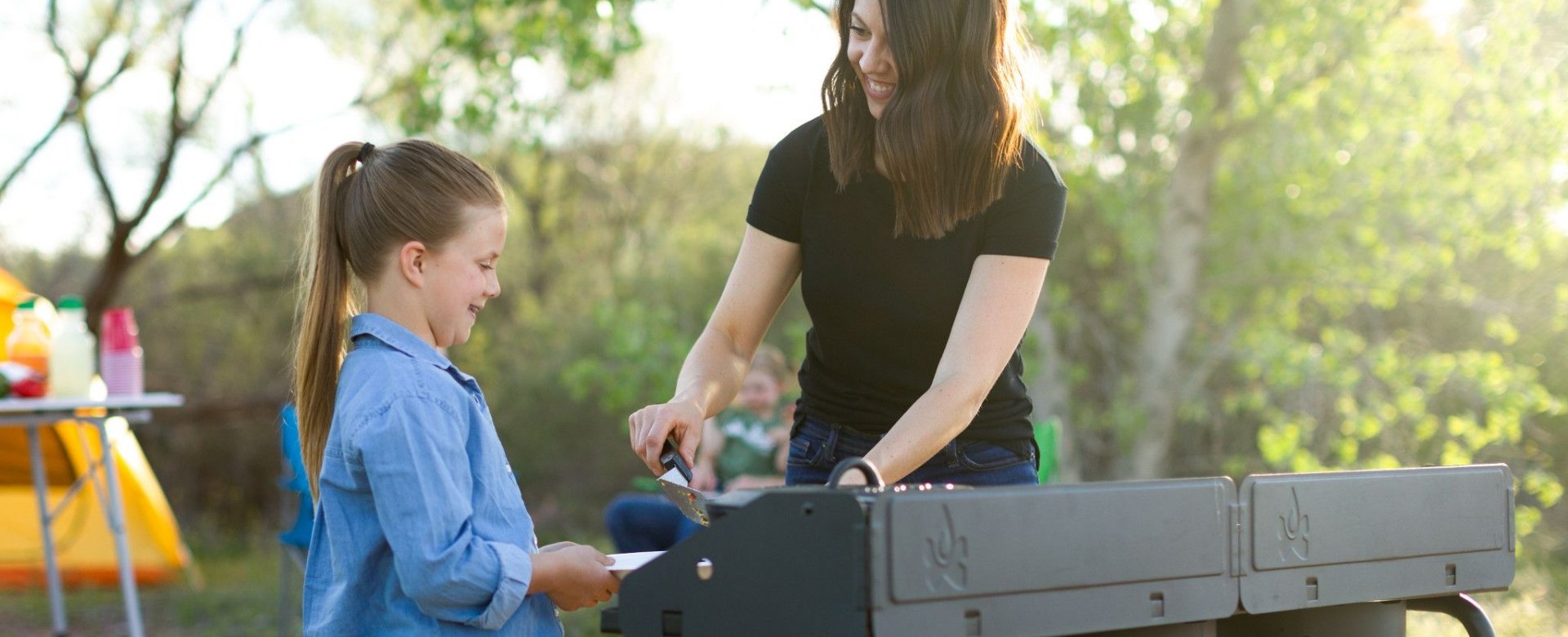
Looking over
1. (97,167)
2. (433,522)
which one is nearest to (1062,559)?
(433,522)

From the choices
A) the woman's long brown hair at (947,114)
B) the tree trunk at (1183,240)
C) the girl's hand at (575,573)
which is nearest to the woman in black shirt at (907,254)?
the woman's long brown hair at (947,114)

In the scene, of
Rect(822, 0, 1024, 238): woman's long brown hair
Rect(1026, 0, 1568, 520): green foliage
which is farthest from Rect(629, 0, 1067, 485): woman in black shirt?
Rect(1026, 0, 1568, 520): green foliage

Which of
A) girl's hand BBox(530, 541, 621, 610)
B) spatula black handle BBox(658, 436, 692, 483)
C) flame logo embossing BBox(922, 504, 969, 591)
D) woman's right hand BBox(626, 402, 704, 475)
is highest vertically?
woman's right hand BBox(626, 402, 704, 475)

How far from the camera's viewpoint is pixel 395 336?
1659mm

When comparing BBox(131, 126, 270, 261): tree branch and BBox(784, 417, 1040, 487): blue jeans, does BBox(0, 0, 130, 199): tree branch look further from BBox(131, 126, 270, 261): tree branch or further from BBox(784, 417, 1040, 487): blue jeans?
BBox(784, 417, 1040, 487): blue jeans

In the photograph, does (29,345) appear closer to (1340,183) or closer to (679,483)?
(679,483)

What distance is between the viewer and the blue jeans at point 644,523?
449cm

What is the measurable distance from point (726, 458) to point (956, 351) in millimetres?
3492

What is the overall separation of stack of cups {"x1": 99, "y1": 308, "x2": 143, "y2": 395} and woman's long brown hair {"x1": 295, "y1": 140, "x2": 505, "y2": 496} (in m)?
2.80

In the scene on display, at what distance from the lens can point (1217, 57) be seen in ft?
19.7

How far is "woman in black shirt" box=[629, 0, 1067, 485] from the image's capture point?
1793mm

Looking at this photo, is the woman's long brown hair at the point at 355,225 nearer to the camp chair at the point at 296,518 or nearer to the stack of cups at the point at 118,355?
the camp chair at the point at 296,518

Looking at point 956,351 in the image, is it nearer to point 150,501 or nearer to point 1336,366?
point 1336,366

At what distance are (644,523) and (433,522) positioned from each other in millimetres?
3085
